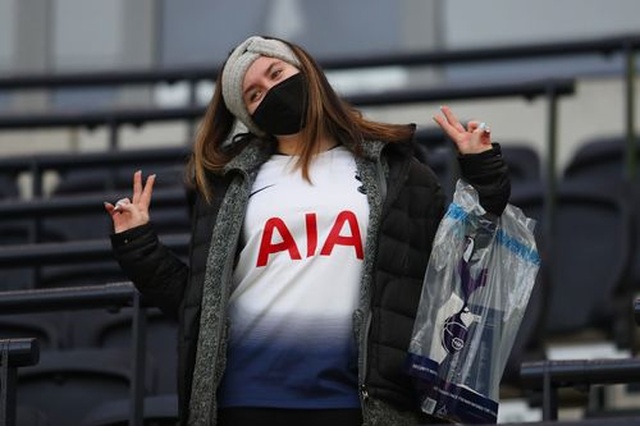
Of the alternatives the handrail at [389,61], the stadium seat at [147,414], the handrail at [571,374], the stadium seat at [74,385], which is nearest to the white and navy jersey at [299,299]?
the handrail at [571,374]

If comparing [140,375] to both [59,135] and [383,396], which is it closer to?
[383,396]

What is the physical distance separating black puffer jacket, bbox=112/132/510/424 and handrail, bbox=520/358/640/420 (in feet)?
1.11

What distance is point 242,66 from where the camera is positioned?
4.12 meters

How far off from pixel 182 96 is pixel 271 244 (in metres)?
5.42

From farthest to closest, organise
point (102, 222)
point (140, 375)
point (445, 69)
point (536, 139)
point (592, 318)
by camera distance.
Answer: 1. point (445, 69)
2. point (536, 139)
3. point (102, 222)
4. point (592, 318)
5. point (140, 375)

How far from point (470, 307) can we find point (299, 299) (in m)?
0.35

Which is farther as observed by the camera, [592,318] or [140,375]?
[592,318]

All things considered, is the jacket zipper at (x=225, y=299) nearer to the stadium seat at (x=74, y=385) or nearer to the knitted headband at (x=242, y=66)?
the knitted headband at (x=242, y=66)

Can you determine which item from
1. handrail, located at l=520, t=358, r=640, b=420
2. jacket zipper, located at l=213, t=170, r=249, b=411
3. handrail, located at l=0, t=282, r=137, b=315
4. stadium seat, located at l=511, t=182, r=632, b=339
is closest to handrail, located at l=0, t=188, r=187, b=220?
stadium seat, located at l=511, t=182, r=632, b=339

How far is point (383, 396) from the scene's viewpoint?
3777 millimetres

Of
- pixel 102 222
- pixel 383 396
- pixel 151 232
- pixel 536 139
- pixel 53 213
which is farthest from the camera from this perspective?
pixel 536 139

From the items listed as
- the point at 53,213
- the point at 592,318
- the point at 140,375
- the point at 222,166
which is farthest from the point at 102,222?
the point at 222,166

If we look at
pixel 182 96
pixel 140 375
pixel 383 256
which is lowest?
pixel 140 375

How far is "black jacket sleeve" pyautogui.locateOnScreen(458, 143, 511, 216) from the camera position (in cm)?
391
